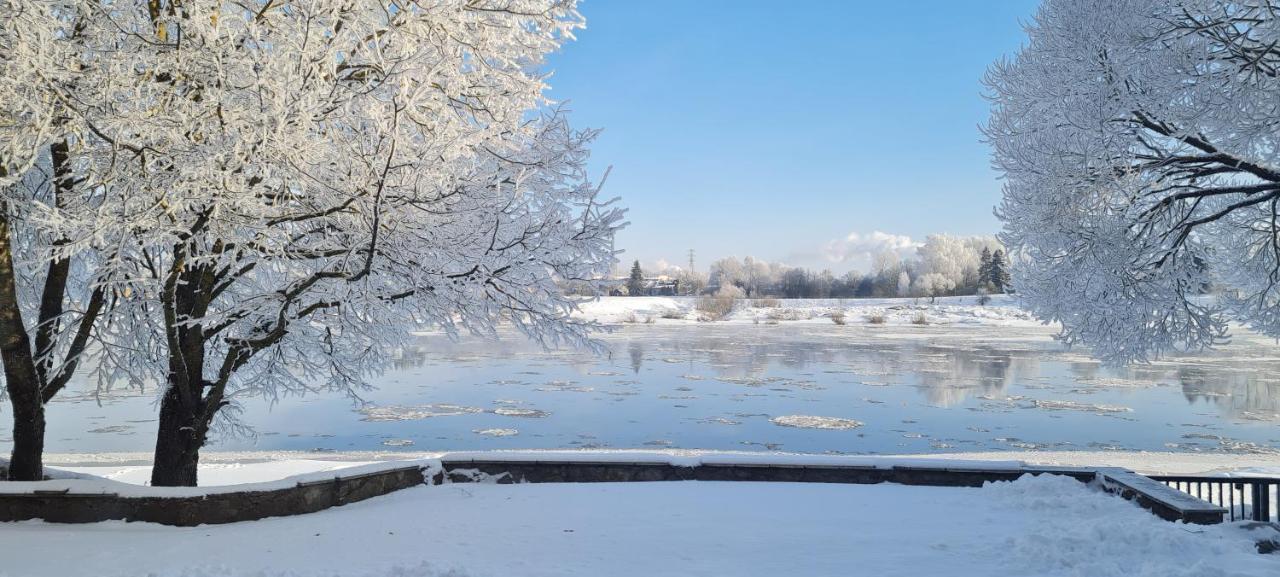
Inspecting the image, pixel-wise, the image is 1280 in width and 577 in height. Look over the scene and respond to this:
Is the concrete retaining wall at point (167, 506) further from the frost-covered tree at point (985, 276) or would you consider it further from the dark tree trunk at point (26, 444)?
the frost-covered tree at point (985, 276)

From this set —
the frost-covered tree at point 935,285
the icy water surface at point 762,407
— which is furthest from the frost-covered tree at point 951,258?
the icy water surface at point 762,407

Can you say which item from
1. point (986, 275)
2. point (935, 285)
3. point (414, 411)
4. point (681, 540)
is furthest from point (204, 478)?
point (935, 285)

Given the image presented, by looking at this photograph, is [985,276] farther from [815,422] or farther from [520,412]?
[520,412]

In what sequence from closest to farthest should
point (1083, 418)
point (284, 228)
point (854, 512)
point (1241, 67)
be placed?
1. point (854, 512)
2. point (284, 228)
3. point (1241, 67)
4. point (1083, 418)

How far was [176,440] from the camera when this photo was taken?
7.95 meters

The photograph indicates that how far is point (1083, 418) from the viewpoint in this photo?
19219 mm

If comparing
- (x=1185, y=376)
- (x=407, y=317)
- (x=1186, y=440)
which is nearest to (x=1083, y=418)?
(x=1186, y=440)

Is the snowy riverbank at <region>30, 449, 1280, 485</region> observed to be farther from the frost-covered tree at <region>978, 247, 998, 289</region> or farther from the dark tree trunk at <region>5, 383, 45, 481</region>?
the frost-covered tree at <region>978, 247, 998, 289</region>

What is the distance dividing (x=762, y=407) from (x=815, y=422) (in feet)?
8.04

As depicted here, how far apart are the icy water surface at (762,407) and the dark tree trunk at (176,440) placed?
2.61m

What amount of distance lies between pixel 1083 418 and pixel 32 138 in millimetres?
20718

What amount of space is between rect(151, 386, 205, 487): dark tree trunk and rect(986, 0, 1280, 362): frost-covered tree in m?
10.8

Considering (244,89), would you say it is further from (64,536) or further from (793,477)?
(793,477)

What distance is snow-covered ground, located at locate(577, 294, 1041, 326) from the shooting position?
65125mm
